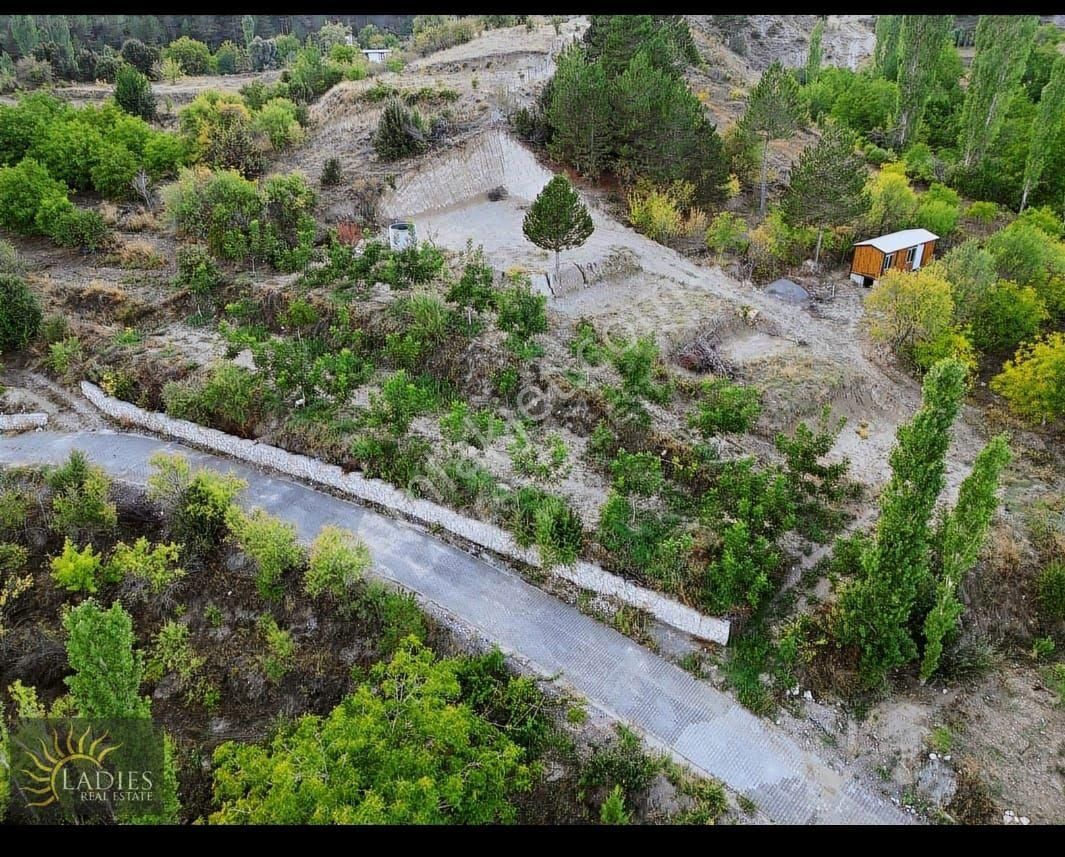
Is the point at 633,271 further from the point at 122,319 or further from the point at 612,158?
the point at 122,319

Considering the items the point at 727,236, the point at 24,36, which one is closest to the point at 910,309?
the point at 727,236

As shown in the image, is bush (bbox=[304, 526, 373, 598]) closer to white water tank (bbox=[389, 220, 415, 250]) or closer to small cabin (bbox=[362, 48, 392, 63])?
white water tank (bbox=[389, 220, 415, 250])

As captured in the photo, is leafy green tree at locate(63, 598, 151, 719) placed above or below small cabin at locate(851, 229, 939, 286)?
above

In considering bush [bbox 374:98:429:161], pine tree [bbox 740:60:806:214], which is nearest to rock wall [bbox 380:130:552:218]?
bush [bbox 374:98:429:161]

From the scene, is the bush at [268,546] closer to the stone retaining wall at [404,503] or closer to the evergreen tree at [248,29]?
the stone retaining wall at [404,503]

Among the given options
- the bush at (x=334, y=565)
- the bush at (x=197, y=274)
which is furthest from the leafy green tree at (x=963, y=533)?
the bush at (x=197, y=274)

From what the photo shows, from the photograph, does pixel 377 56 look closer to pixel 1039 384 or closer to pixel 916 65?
pixel 916 65
